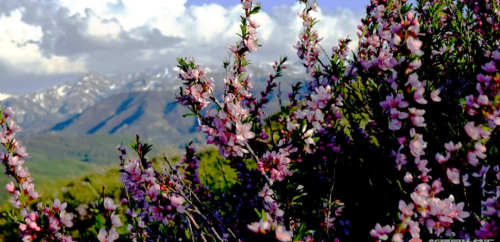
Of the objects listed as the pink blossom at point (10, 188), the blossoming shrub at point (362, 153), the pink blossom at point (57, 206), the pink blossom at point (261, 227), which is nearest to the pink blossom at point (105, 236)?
the blossoming shrub at point (362, 153)

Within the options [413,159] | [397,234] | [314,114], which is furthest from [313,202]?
[397,234]

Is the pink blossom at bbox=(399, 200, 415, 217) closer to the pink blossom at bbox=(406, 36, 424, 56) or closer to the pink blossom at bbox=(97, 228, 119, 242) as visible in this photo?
the pink blossom at bbox=(406, 36, 424, 56)

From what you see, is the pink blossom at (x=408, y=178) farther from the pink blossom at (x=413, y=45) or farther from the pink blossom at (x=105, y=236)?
the pink blossom at (x=105, y=236)

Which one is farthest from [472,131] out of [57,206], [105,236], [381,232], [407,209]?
[57,206]

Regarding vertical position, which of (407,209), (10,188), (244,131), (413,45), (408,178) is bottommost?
(10,188)

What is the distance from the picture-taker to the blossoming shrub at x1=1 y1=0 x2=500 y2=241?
1.64 m

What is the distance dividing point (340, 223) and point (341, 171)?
0.62 metres

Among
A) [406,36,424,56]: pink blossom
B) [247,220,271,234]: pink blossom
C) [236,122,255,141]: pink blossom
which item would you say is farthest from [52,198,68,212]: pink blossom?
[406,36,424,56]: pink blossom

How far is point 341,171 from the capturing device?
11.0 feet

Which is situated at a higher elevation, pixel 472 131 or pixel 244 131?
pixel 472 131

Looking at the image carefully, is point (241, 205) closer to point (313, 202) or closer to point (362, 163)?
point (313, 202)

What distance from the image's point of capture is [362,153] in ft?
10.8

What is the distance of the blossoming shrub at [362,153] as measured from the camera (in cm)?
164

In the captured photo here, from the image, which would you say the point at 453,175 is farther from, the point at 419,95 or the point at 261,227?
the point at 261,227
